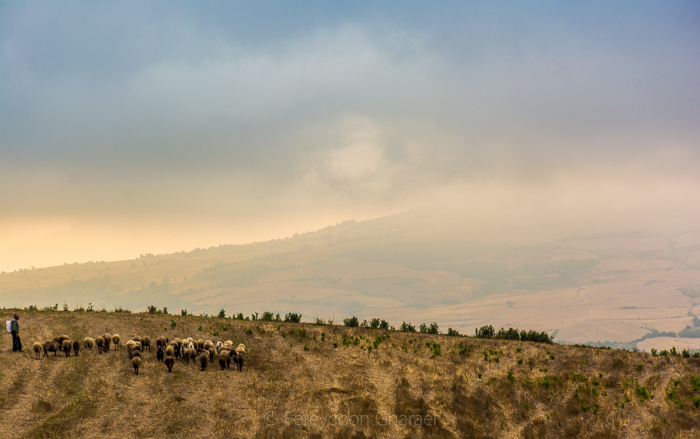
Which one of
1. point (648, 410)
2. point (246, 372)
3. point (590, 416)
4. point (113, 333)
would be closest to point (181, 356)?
point (246, 372)

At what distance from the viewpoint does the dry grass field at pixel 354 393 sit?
24938 mm

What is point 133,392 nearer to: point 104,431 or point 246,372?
point 104,431

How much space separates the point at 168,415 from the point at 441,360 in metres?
20.4

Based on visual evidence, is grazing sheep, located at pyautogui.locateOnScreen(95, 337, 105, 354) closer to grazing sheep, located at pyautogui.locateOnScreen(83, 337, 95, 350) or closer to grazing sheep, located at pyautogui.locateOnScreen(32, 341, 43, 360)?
grazing sheep, located at pyautogui.locateOnScreen(83, 337, 95, 350)

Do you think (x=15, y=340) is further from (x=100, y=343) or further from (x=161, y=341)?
(x=161, y=341)

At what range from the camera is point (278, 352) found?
117 ft

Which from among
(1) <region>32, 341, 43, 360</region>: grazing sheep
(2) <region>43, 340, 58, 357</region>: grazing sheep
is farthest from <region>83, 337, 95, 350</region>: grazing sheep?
(1) <region>32, 341, 43, 360</region>: grazing sheep

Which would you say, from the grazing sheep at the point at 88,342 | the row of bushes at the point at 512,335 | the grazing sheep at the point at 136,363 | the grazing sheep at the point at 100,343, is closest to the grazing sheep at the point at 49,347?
the grazing sheep at the point at 88,342

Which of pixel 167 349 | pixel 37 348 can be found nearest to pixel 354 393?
pixel 167 349

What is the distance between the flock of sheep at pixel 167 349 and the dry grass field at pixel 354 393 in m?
0.67

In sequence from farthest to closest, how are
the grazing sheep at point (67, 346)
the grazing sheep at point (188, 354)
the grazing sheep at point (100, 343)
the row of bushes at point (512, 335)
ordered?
1. the row of bushes at point (512, 335)
2. the grazing sheep at point (100, 343)
3. the grazing sheep at point (188, 354)
4. the grazing sheep at point (67, 346)

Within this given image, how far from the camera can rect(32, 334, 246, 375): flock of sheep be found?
102 feet

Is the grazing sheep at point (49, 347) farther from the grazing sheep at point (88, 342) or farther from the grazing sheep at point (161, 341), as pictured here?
the grazing sheep at point (161, 341)

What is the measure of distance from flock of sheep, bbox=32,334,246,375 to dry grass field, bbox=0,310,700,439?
675 mm
